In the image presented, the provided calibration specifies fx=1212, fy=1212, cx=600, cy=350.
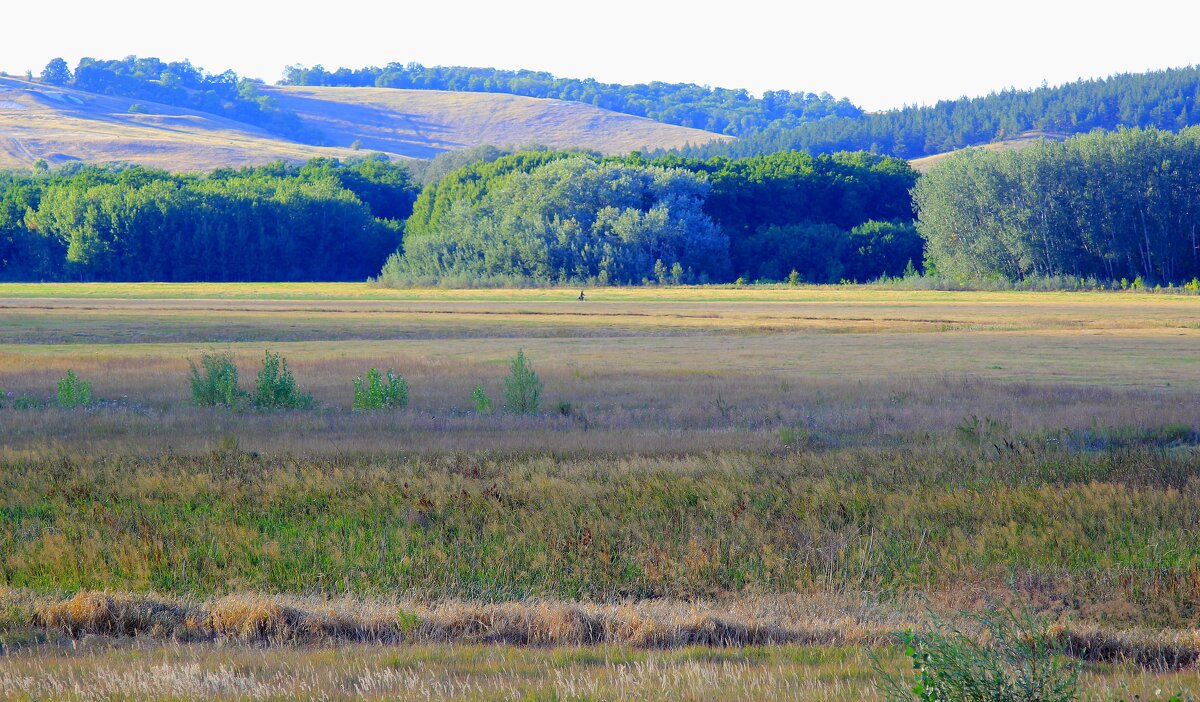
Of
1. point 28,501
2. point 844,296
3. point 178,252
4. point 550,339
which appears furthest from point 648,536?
point 178,252

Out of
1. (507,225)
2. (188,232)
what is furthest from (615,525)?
(188,232)

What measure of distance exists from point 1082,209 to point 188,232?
81.2 m

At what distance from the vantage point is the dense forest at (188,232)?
380 ft

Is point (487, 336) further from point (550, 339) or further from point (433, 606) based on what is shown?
point (433, 606)

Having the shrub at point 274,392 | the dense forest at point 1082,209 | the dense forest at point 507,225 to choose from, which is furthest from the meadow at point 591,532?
the dense forest at point 507,225

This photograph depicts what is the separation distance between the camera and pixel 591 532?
41.9 ft

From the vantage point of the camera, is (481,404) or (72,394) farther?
(72,394)

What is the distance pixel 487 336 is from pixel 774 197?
227ft

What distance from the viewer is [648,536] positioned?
12625 millimetres

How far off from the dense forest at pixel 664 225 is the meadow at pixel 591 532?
2622 inches

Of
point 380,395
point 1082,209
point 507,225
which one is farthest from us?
point 507,225

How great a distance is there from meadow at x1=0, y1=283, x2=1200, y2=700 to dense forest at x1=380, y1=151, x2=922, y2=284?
6660 cm

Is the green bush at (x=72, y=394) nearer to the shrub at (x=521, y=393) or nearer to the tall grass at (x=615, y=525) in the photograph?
the tall grass at (x=615, y=525)

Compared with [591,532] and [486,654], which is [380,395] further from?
[486,654]
